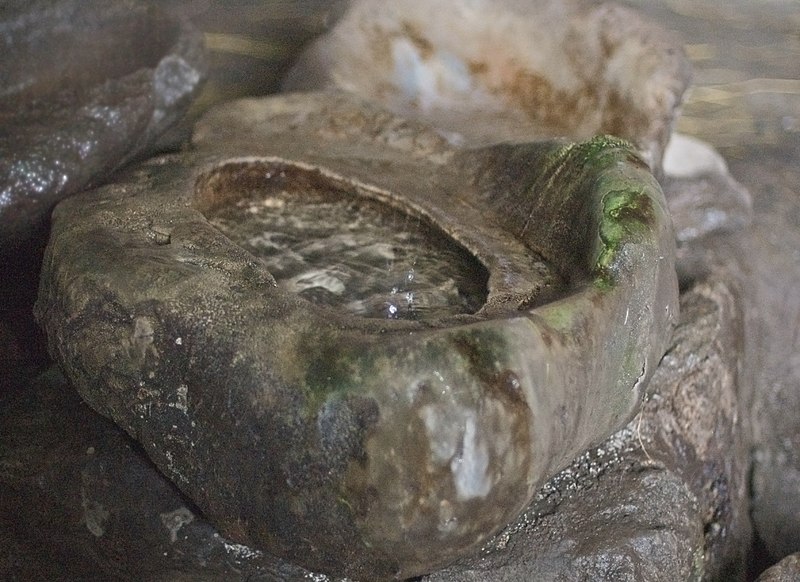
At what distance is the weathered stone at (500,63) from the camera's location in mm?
3424

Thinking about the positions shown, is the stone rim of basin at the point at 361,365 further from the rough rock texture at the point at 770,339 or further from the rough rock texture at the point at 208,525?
the rough rock texture at the point at 770,339

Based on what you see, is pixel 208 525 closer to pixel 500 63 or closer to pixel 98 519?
pixel 98 519

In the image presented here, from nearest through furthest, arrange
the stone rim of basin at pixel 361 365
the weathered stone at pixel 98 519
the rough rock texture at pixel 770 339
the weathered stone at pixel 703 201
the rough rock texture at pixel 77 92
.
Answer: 1. the stone rim of basin at pixel 361 365
2. the weathered stone at pixel 98 519
3. the rough rock texture at pixel 77 92
4. the rough rock texture at pixel 770 339
5. the weathered stone at pixel 703 201

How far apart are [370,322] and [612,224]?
0.66 meters

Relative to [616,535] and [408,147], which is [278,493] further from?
[408,147]

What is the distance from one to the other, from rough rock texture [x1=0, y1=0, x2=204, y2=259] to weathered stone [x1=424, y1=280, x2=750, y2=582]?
1.70 metres

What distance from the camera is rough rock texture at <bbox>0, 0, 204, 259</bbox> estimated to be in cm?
269

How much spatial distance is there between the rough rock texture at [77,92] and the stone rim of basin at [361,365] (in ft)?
1.62

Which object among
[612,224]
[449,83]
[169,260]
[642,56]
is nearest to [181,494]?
[169,260]

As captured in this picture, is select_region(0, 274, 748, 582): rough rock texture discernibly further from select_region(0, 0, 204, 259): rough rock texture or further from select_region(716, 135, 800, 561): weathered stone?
select_region(716, 135, 800, 561): weathered stone

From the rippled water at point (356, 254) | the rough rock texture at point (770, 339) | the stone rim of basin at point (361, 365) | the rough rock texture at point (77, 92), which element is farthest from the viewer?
the rough rock texture at point (770, 339)

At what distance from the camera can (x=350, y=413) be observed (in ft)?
5.28

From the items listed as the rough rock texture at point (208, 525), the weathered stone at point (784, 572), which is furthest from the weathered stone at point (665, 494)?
the weathered stone at point (784, 572)

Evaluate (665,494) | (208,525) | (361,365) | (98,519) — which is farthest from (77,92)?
(665,494)
